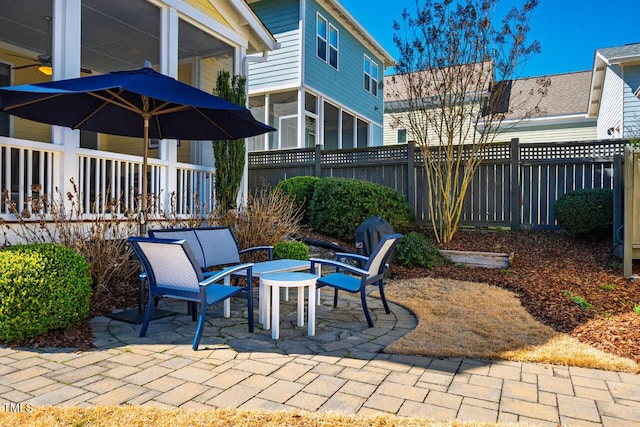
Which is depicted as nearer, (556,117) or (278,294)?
(278,294)

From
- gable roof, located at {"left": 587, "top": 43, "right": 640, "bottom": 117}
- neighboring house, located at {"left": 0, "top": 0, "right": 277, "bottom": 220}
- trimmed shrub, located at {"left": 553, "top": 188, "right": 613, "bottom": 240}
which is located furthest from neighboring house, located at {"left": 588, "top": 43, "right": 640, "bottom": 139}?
neighboring house, located at {"left": 0, "top": 0, "right": 277, "bottom": 220}

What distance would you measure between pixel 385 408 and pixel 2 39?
9.02 metres

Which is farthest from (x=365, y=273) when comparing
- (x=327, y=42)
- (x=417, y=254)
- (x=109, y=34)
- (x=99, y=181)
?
(x=327, y=42)

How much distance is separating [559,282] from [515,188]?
3.28 metres

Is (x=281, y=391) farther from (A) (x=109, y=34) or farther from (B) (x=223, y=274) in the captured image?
(A) (x=109, y=34)

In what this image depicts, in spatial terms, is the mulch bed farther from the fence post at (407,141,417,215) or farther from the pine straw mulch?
the fence post at (407,141,417,215)

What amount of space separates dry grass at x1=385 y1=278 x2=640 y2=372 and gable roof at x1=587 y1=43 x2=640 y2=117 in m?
10.3

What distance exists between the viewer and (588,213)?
727cm

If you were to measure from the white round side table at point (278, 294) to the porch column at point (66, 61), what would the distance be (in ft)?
9.63

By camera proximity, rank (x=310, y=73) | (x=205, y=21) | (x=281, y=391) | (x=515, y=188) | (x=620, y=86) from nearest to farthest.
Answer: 1. (x=281, y=391)
2. (x=205, y=21)
3. (x=515, y=188)
4. (x=620, y=86)
5. (x=310, y=73)

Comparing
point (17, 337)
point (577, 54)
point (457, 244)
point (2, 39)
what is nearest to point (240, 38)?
point (2, 39)

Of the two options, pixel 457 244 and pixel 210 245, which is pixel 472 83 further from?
pixel 210 245

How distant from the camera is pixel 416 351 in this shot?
3.35m

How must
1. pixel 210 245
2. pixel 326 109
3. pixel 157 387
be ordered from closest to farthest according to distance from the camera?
1. pixel 157 387
2. pixel 210 245
3. pixel 326 109
